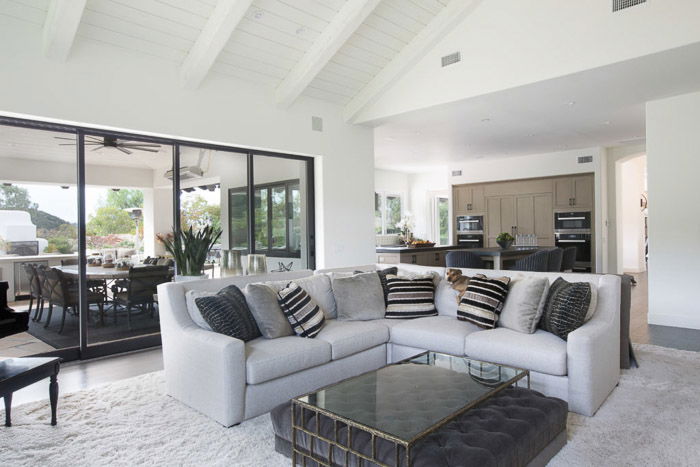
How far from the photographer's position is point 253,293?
3.28 m

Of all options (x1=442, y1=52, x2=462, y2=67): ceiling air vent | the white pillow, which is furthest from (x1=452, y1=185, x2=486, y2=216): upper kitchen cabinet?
the white pillow

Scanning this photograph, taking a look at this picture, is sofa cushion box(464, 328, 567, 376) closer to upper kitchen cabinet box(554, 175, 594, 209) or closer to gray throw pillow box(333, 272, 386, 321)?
gray throw pillow box(333, 272, 386, 321)

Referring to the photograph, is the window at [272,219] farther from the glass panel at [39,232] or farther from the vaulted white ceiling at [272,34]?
the glass panel at [39,232]

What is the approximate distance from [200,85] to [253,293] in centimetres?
271

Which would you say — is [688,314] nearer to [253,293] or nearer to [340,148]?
[340,148]

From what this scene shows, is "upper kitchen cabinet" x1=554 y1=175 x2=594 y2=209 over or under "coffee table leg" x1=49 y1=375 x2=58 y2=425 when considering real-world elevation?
over

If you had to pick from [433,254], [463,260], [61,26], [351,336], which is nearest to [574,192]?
[433,254]

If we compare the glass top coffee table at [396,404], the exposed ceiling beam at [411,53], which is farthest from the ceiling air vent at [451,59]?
the glass top coffee table at [396,404]

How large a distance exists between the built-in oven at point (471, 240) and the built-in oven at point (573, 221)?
1.71 metres

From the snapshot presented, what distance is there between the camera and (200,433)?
2654mm

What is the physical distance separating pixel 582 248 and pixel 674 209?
3658 mm

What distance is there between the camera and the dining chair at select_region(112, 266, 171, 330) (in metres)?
4.66

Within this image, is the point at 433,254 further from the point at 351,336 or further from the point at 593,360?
the point at 593,360

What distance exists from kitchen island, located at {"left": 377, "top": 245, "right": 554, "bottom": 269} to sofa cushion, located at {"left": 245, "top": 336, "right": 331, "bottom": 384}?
4025mm
